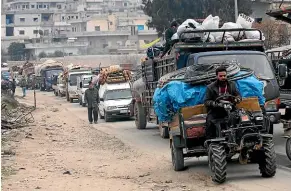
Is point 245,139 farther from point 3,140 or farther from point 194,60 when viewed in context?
point 3,140

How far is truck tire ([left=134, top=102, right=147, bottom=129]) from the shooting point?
24.9m

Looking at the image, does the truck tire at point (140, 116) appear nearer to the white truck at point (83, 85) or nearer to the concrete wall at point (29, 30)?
the white truck at point (83, 85)

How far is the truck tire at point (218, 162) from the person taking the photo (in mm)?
11594

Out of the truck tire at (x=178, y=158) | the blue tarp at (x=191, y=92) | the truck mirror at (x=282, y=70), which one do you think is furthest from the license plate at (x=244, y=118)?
the truck mirror at (x=282, y=70)

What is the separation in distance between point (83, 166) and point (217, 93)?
469 centimetres

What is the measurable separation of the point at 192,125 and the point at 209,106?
0.76 meters

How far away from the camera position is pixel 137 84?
2455cm

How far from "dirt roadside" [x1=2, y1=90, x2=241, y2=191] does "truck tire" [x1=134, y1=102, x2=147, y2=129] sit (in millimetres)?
1571

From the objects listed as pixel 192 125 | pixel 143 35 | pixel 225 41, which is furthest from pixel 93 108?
pixel 143 35

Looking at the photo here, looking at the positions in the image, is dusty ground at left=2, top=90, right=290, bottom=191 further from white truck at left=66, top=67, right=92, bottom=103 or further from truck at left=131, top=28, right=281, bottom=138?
white truck at left=66, top=67, right=92, bottom=103

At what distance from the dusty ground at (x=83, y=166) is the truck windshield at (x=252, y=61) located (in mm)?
2622

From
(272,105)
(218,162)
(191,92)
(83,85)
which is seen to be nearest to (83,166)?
(191,92)

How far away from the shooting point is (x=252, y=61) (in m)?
16.5

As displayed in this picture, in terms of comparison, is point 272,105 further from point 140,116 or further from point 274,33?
point 274,33
